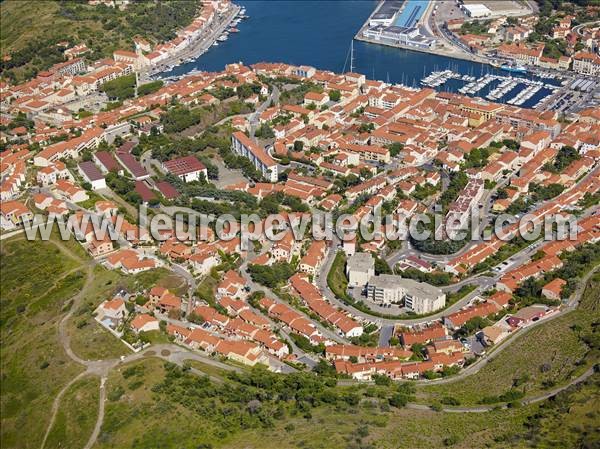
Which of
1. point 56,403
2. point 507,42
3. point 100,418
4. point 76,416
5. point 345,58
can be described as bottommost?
point 345,58

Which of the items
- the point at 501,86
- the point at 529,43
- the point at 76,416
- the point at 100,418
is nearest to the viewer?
the point at 100,418

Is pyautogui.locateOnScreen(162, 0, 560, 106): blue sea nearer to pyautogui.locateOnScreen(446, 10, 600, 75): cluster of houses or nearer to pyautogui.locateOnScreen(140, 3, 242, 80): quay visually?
pyautogui.locateOnScreen(140, 3, 242, 80): quay

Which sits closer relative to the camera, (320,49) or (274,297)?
(274,297)

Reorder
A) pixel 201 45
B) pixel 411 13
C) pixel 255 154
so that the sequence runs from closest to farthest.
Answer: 1. pixel 255 154
2. pixel 201 45
3. pixel 411 13

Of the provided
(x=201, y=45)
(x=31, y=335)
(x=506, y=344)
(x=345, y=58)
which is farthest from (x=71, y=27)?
(x=506, y=344)

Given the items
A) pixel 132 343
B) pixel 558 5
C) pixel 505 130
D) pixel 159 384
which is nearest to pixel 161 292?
pixel 132 343

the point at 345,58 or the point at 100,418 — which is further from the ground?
the point at 100,418

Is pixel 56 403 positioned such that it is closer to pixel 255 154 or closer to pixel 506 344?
pixel 506 344
